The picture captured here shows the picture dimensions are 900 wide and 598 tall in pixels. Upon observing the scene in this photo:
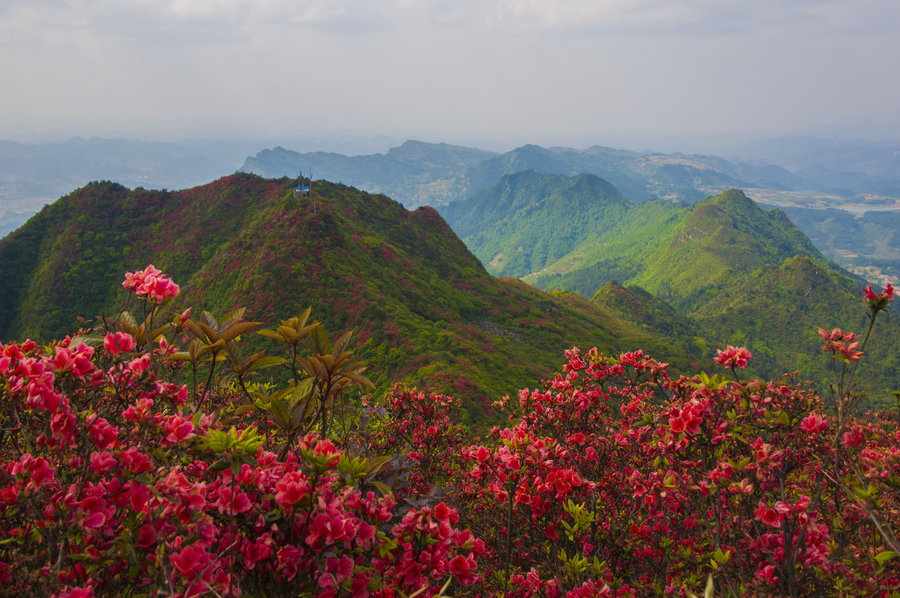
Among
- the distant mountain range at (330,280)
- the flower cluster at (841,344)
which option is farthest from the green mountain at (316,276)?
the flower cluster at (841,344)

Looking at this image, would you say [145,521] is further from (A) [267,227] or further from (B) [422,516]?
(A) [267,227]

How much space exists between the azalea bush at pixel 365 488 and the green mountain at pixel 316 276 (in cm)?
2405

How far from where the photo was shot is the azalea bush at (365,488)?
239 centimetres

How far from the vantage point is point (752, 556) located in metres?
3.63

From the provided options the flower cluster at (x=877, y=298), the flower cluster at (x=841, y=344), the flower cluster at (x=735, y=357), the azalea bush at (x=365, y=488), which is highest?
the flower cluster at (x=877, y=298)

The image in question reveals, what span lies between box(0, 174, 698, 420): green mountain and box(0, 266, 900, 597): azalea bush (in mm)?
24048

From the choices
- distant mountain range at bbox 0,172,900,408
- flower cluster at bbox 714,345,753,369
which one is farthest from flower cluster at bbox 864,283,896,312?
distant mountain range at bbox 0,172,900,408

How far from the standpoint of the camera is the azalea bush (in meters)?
2.39

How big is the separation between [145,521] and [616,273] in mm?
207668

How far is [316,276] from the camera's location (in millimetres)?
44219

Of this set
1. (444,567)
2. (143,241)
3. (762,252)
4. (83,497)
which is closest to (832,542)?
(444,567)

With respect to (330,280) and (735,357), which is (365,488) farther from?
(330,280)

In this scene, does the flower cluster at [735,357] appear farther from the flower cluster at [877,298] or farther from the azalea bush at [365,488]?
the flower cluster at [877,298]

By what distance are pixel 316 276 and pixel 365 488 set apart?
Result: 42.8 metres
